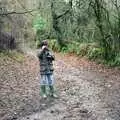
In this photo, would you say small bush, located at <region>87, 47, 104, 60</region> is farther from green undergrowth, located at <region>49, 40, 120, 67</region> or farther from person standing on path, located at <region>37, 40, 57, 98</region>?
person standing on path, located at <region>37, 40, 57, 98</region>

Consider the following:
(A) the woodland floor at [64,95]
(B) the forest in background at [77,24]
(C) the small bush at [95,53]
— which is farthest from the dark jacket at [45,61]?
(C) the small bush at [95,53]

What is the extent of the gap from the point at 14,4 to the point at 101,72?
606cm

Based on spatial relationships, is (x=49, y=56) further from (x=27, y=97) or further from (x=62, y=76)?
(x=62, y=76)

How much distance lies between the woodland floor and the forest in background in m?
2.73

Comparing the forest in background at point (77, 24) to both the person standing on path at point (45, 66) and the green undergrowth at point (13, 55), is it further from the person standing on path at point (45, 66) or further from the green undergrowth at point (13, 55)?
the person standing on path at point (45, 66)

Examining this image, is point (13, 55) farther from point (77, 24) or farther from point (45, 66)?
point (45, 66)

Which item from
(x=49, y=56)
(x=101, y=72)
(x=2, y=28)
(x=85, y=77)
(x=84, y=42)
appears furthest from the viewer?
(x=84, y=42)

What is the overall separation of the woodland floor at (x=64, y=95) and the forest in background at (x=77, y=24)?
A: 2.73m

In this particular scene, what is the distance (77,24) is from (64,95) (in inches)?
633

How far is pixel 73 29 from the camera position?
98.1 feet

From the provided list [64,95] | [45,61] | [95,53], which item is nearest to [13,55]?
[95,53]

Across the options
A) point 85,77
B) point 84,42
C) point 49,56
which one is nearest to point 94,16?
point 84,42

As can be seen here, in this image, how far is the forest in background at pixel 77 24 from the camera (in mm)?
21453

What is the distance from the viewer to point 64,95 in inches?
491
